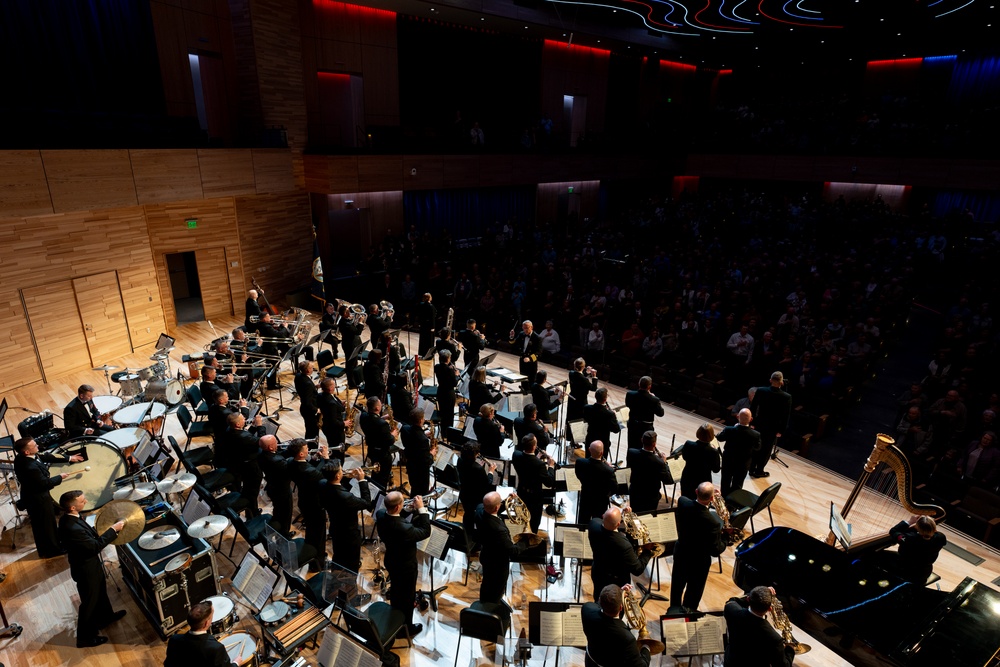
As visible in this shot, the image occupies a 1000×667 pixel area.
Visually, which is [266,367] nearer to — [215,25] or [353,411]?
[353,411]

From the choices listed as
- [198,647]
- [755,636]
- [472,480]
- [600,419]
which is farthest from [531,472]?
[198,647]

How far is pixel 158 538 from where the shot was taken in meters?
5.47

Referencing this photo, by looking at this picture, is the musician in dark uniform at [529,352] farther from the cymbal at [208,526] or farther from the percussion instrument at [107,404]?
Result: the percussion instrument at [107,404]

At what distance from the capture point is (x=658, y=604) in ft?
19.5

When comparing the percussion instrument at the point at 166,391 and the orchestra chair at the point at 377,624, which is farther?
the percussion instrument at the point at 166,391

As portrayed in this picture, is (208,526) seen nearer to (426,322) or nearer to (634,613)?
(634,613)

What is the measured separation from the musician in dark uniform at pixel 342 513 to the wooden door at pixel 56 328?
9239 mm

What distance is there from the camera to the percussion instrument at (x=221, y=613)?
4855 mm

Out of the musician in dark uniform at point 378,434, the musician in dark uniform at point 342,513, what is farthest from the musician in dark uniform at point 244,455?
the musician in dark uniform at point 342,513

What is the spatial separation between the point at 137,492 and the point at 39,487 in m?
0.92

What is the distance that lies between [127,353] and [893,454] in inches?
556

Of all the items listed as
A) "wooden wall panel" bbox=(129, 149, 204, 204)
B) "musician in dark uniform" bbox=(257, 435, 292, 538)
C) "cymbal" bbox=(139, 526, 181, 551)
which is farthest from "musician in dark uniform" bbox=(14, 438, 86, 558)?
"wooden wall panel" bbox=(129, 149, 204, 204)

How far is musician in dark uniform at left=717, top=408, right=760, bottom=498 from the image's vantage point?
22.3ft

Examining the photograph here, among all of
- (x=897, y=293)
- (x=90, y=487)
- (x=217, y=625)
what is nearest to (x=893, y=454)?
(x=217, y=625)
